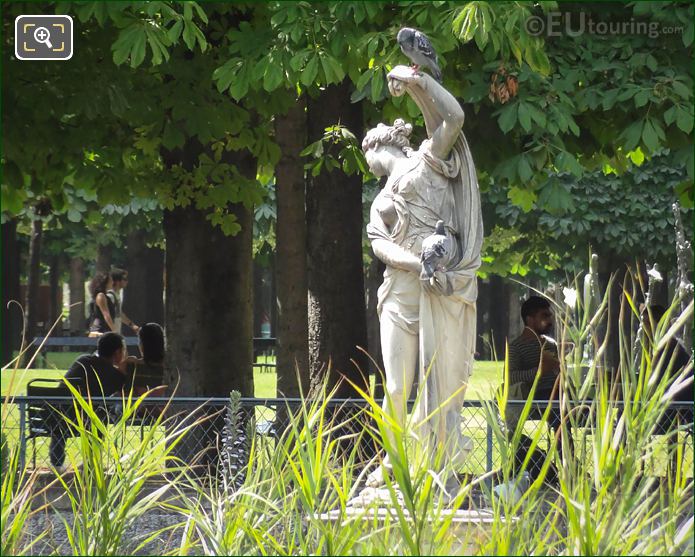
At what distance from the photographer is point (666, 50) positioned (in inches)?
475

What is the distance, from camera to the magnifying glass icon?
10.8 m

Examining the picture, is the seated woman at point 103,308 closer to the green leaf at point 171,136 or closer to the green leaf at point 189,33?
the green leaf at point 171,136

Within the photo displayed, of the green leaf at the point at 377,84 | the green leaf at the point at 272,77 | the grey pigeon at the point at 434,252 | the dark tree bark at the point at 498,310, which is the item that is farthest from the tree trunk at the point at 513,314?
the grey pigeon at the point at 434,252

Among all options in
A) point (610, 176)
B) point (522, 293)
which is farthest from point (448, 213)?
point (522, 293)

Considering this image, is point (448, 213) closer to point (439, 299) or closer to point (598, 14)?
point (439, 299)

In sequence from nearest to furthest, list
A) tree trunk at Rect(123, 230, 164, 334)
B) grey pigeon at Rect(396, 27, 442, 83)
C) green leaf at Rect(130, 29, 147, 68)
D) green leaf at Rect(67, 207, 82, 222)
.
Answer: grey pigeon at Rect(396, 27, 442, 83), green leaf at Rect(130, 29, 147, 68), green leaf at Rect(67, 207, 82, 222), tree trunk at Rect(123, 230, 164, 334)

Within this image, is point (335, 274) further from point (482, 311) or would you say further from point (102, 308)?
point (482, 311)

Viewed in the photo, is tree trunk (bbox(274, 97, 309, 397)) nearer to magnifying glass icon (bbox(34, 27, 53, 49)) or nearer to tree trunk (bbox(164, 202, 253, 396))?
tree trunk (bbox(164, 202, 253, 396))

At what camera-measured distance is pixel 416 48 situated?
323 inches

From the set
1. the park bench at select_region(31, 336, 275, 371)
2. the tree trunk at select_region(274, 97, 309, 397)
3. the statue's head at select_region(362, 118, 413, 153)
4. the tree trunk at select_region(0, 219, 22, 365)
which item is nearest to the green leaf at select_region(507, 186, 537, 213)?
the tree trunk at select_region(274, 97, 309, 397)

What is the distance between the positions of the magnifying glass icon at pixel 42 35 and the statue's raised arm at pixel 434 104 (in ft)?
11.9

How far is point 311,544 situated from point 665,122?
632cm

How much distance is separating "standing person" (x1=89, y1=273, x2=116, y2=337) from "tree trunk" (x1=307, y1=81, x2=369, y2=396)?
22.1 feet

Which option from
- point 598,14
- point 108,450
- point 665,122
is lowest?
point 108,450
